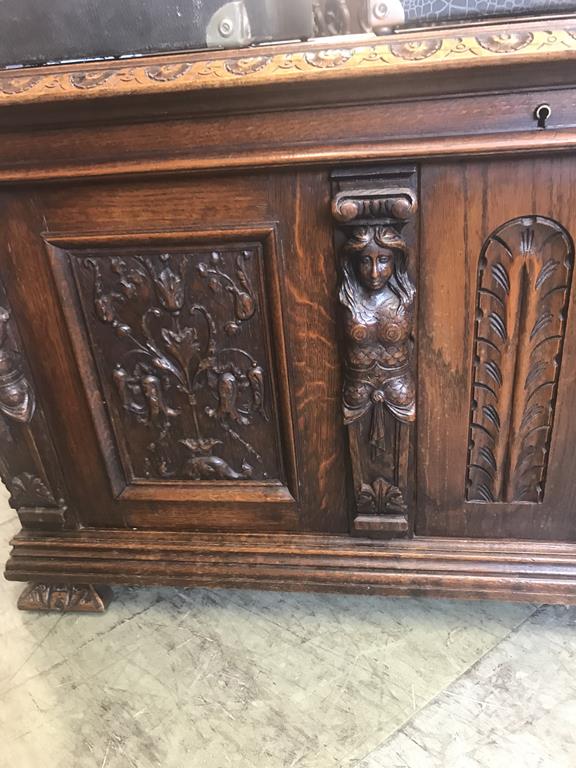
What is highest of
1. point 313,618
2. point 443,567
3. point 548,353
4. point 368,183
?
point 368,183

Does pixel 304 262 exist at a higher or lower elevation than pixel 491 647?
higher

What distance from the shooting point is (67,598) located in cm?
128

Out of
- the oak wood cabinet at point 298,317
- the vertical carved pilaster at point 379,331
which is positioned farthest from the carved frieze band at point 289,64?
the vertical carved pilaster at point 379,331

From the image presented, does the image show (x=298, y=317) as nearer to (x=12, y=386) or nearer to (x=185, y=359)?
(x=185, y=359)

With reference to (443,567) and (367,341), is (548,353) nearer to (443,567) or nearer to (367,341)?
(367,341)

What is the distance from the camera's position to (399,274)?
36.1 inches

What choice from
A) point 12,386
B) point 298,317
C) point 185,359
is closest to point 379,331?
point 298,317

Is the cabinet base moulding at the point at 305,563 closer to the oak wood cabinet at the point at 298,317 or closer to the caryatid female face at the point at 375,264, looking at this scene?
the oak wood cabinet at the point at 298,317

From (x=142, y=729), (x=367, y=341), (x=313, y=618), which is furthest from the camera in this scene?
(x=313, y=618)

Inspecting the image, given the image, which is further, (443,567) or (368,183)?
(443,567)

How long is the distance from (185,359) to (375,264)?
332 mm

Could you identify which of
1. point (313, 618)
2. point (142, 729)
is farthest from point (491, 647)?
point (142, 729)

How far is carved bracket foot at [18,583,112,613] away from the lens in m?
A: 1.28

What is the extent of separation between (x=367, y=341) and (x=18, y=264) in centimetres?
53
